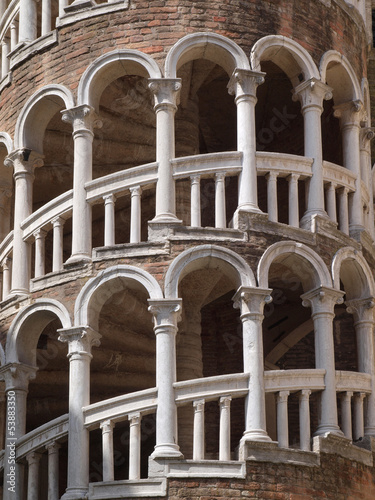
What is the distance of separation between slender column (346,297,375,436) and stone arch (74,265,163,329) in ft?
10.9

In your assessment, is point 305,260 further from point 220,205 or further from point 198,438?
point 198,438

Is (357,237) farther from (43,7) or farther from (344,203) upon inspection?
(43,7)

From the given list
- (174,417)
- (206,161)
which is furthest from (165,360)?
(206,161)

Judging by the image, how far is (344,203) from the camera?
17938 millimetres

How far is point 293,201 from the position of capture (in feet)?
56.3

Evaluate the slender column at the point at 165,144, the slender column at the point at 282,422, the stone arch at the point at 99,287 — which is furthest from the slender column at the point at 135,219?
the slender column at the point at 282,422

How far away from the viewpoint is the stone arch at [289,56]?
17672 mm

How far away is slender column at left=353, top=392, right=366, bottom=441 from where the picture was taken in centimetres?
1698

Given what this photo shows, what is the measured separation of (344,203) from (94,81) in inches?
154

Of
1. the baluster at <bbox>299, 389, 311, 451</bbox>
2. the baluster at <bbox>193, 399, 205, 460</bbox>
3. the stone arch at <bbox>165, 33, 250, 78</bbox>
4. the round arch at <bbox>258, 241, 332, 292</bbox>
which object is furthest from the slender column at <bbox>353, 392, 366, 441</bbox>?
the stone arch at <bbox>165, 33, 250, 78</bbox>

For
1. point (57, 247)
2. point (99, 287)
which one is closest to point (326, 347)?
point (99, 287)

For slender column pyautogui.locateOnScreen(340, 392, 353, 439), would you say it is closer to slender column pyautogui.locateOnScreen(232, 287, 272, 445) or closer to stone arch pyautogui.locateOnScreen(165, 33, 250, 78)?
slender column pyautogui.locateOnScreen(232, 287, 272, 445)

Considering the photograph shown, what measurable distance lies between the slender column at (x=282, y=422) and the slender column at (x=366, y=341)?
169cm

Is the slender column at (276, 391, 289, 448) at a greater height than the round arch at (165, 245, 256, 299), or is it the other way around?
the round arch at (165, 245, 256, 299)
